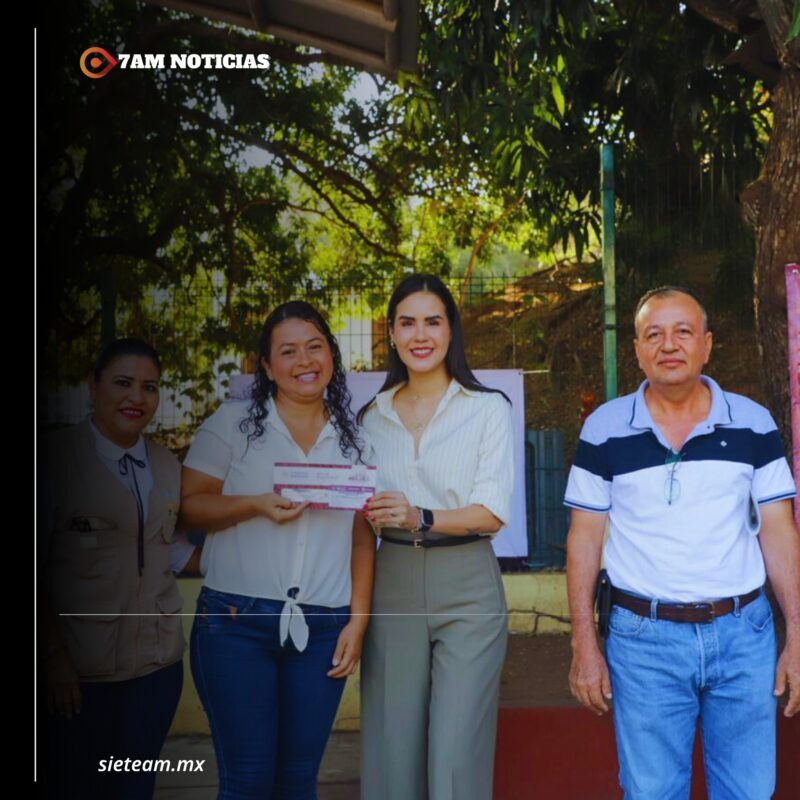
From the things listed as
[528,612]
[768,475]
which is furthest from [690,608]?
[528,612]

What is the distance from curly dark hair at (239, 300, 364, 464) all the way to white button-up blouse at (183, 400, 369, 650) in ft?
0.06

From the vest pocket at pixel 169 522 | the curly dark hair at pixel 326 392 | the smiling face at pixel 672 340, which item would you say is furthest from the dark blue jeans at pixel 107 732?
the smiling face at pixel 672 340

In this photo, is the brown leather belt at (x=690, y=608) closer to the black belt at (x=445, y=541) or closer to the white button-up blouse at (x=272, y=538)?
the black belt at (x=445, y=541)

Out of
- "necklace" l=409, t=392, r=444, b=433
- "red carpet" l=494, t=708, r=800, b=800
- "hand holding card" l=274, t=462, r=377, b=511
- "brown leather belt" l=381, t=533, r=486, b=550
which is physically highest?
"necklace" l=409, t=392, r=444, b=433

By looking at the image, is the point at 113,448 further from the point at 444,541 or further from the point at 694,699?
the point at 694,699

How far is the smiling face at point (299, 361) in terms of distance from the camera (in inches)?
128

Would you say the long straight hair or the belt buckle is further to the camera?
the long straight hair

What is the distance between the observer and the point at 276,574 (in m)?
3.12

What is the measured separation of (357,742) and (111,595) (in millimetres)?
1284

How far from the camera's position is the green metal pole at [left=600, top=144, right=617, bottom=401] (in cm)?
365

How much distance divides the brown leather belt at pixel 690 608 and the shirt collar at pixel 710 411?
46 cm

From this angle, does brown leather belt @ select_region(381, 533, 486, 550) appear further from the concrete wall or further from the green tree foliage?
the green tree foliage

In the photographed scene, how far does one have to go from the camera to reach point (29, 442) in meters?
3.37

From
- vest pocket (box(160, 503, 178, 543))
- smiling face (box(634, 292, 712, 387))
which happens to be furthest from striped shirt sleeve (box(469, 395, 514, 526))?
vest pocket (box(160, 503, 178, 543))
